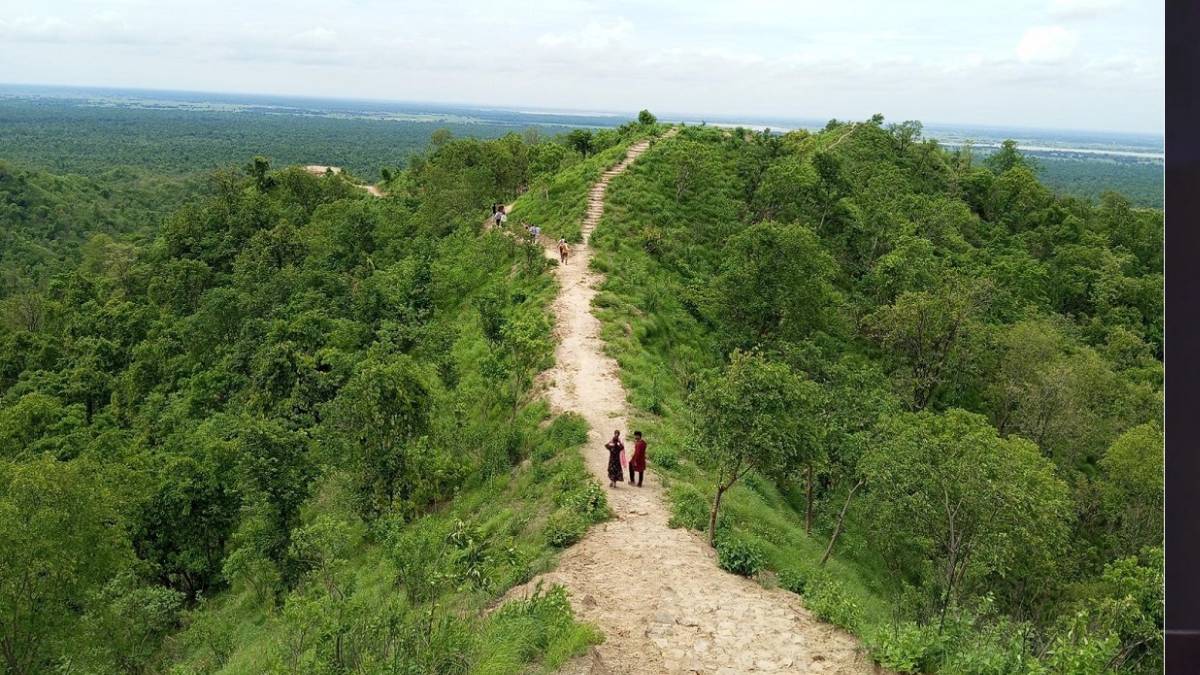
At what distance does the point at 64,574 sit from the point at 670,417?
10518 mm

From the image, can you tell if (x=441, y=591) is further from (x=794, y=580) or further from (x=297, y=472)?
(x=794, y=580)

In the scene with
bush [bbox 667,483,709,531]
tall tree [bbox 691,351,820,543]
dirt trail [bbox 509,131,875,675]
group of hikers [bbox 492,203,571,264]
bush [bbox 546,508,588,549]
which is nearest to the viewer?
dirt trail [bbox 509,131,875,675]

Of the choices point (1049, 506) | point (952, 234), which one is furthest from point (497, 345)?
point (952, 234)

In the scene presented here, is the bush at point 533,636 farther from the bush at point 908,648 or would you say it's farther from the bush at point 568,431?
the bush at point 568,431

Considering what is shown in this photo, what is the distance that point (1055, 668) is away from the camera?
6141 millimetres

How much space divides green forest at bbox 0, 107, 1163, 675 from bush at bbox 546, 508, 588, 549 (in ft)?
0.25

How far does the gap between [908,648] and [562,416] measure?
7.66 meters

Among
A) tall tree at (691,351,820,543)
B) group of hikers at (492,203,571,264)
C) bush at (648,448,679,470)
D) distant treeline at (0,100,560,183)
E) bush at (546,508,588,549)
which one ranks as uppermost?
distant treeline at (0,100,560,183)

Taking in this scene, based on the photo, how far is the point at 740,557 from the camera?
977 centimetres

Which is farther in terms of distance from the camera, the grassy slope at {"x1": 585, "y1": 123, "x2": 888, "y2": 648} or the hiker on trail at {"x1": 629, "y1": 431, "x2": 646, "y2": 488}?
the hiker on trail at {"x1": 629, "y1": 431, "x2": 646, "y2": 488}

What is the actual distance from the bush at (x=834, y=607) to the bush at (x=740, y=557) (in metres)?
0.87

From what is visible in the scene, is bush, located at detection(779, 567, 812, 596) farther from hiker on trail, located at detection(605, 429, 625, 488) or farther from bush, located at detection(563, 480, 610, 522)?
hiker on trail, located at detection(605, 429, 625, 488)

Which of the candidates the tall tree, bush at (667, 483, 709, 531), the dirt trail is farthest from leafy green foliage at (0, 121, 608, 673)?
the tall tree

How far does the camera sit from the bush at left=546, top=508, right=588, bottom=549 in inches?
396
